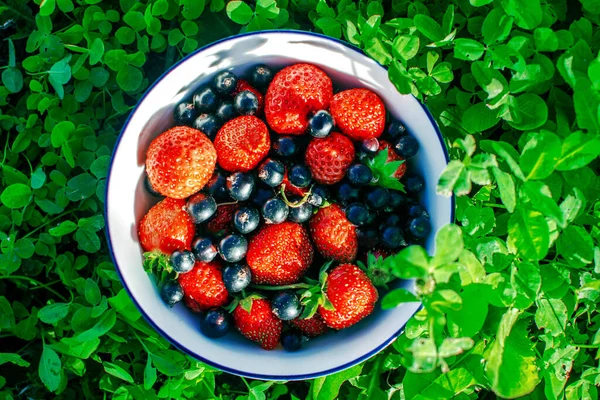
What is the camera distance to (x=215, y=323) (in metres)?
1.72

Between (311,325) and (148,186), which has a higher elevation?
(148,186)

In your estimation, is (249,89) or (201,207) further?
(249,89)

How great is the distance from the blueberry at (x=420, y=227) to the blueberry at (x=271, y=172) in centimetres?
40

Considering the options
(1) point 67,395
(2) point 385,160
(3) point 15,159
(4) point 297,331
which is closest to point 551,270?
(2) point 385,160

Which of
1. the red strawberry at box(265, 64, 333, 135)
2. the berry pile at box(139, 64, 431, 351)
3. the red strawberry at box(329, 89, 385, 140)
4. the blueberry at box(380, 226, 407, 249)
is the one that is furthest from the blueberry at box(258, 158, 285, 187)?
the blueberry at box(380, 226, 407, 249)

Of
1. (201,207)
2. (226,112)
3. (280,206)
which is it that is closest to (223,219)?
(201,207)

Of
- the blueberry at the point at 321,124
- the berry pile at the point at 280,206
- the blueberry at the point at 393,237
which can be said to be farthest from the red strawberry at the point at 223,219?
the blueberry at the point at 393,237

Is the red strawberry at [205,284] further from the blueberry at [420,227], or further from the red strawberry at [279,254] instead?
the blueberry at [420,227]

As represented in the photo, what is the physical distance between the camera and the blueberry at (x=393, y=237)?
5.54ft

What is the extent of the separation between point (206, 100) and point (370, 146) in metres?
0.51

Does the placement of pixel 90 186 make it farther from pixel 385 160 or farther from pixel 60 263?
pixel 385 160

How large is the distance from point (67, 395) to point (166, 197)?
90 centimetres

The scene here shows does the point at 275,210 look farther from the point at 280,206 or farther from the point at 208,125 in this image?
the point at 208,125

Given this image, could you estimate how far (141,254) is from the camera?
5.82 feet
